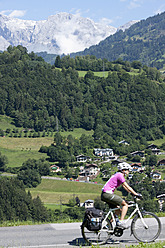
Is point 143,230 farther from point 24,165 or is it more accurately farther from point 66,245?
point 24,165

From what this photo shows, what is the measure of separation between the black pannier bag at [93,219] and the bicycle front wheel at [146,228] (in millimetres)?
1076

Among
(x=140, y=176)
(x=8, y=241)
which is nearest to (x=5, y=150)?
(x=140, y=176)

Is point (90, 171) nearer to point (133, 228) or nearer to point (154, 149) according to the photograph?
point (154, 149)

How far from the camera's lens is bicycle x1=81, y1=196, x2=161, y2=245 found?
35.3 feet

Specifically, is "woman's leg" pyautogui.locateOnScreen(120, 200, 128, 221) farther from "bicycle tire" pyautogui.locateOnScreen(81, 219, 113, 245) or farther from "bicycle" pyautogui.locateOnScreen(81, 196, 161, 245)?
"bicycle tire" pyautogui.locateOnScreen(81, 219, 113, 245)

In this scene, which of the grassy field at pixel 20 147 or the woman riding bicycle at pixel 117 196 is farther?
the grassy field at pixel 20 147

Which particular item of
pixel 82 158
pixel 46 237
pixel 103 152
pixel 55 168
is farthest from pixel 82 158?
pixel 46 237

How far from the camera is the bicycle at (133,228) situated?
10.8m

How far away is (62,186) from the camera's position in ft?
358

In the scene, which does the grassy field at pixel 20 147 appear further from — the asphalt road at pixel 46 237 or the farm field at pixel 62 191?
the asphalt road at pixel 46 237

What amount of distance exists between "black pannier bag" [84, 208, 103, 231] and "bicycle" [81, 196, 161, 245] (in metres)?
0.08

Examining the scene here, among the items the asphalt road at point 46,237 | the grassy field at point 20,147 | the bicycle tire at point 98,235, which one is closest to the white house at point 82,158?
the grassy field at point 20,147

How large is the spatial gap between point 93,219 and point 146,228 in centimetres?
173

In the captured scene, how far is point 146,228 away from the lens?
430 inches
